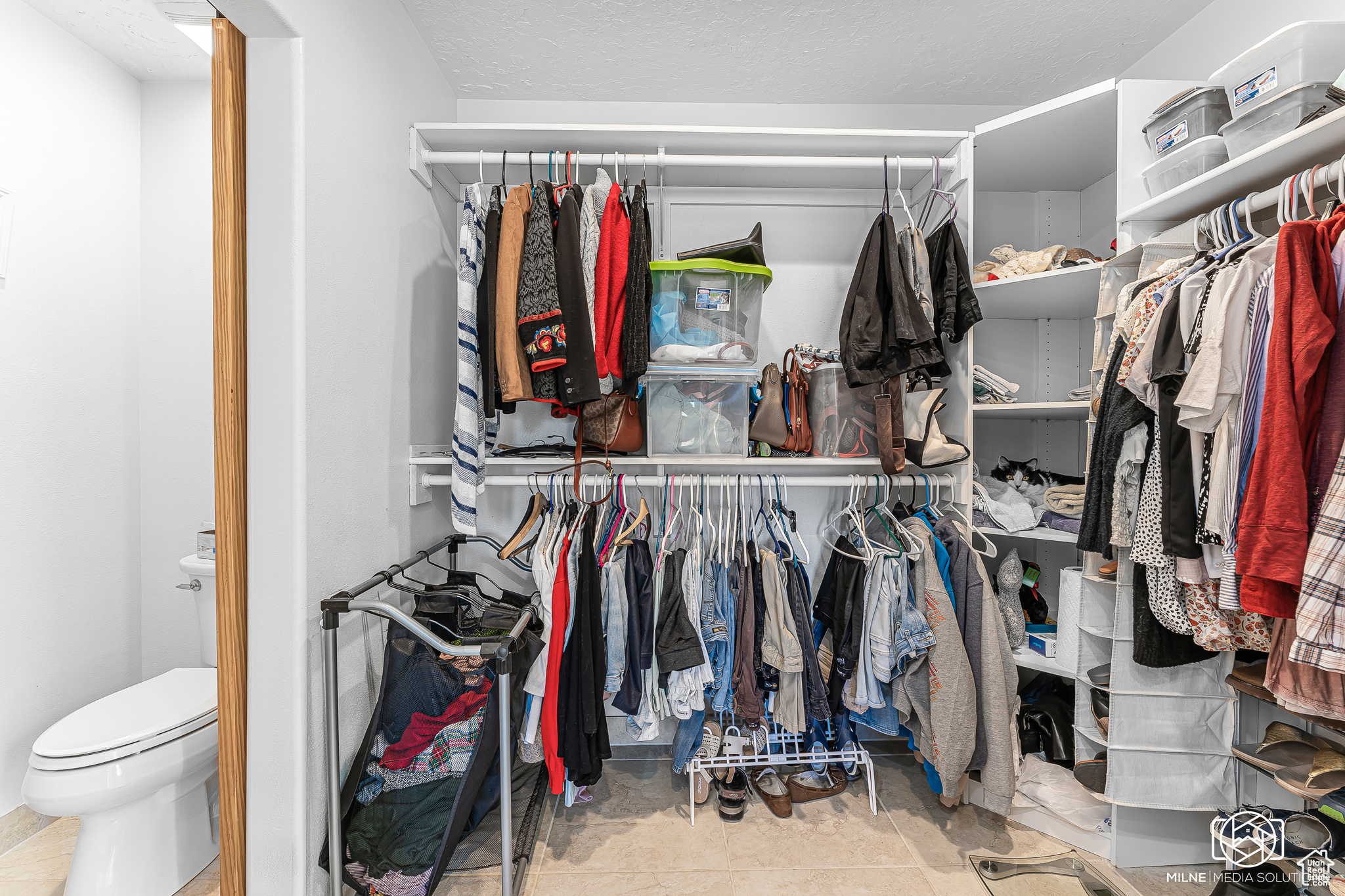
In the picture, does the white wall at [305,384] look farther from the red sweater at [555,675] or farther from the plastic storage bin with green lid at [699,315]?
the plastic storage bin with green lid at [699,315]

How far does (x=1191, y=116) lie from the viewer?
1.53 m

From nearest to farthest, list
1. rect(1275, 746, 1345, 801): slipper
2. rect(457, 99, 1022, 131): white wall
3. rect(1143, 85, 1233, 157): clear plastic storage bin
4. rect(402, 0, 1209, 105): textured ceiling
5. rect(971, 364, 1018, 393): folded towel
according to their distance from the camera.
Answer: rect(1275, 746, 1345, 801): slipper < rect(1143, 85, 1233, 157): clear plastic storage bin < rect(402, 0, 1209, 105): textured ceiling < rect(971, 364, 1018, 393): folded towel < rect(457, 99, 1022, 131): white wall

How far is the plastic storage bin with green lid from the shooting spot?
1.79 meters

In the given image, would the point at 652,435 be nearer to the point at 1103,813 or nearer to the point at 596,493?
the point at 596,493

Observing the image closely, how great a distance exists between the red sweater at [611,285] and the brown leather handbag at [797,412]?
2.10 feet

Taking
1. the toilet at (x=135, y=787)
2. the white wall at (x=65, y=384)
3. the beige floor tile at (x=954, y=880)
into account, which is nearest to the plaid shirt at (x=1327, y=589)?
the beige floor tile at (x=954, y=880)

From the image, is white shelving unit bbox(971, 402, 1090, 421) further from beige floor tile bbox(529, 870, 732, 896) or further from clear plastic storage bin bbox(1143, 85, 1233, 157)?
beige floor tile bbox(529, 870, 732, 896)

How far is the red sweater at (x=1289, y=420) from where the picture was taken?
3.52 ft

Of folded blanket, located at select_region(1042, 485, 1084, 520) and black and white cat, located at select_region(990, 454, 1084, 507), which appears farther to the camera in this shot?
black and white cat, located at select_region(990, 454, 1084, 507)

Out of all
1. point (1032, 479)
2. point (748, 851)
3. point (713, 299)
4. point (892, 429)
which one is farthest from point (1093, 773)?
point (713, 299)

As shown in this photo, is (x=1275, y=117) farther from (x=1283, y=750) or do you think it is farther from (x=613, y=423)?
(x=613, y=423)

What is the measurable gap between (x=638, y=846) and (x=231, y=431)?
5.49ft

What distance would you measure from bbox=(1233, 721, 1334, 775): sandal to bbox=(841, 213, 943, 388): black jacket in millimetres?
1324

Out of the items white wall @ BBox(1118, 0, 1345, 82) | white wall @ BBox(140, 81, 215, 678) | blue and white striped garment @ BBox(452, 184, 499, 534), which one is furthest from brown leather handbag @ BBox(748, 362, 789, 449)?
white wall @ BBox(140, 81, 215, 678)
